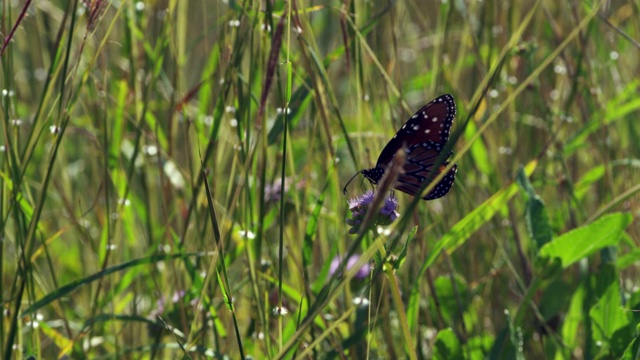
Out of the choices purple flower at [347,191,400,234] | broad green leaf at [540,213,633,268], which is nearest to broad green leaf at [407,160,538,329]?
broad green leaf at [540,213,633,268]

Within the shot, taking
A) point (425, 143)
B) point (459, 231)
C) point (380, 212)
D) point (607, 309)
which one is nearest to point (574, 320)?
point (607, 309)

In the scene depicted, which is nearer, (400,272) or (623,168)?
(400,272)

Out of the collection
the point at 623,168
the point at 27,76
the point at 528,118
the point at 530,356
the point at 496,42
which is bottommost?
the point at 530,356

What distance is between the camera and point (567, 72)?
65.7 inches

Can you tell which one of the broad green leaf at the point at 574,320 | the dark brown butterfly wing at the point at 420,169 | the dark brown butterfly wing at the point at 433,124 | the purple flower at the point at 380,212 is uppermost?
the dark brown butterfly wing at the point at 433,124

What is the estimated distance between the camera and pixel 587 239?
1226mm

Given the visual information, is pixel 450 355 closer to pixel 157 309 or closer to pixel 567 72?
pixel 157 309

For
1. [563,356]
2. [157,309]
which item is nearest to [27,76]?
[157,309]

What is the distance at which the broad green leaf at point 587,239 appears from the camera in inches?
47.6

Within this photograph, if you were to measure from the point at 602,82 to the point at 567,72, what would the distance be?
0.32 metres

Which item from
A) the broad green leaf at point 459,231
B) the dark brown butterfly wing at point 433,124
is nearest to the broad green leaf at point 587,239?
the broad green leaf at point 459,231

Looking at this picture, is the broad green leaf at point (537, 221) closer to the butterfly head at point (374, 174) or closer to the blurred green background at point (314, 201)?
the blurred green background at point (314, 201)

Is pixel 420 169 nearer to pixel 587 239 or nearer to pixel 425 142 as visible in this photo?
pixel 425 142

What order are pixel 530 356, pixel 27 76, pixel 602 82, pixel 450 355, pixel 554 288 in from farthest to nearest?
pixel 27 76, pixel 602 82, pixel 530 356, pixel 554 288, pixel 450 355
